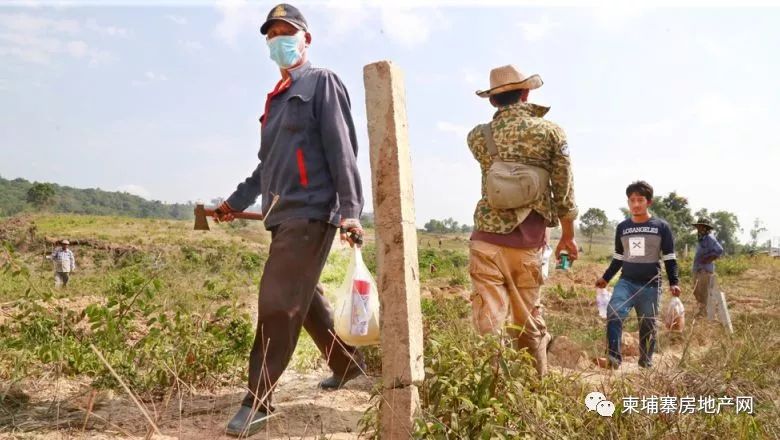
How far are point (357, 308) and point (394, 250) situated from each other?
0.51 metres

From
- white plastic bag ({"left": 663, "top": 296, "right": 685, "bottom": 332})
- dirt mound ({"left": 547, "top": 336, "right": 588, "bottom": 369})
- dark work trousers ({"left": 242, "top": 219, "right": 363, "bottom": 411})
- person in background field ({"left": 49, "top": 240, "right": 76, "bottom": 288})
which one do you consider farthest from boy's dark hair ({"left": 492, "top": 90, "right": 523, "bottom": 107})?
person in background field ({"left": 49, "top": 240, "right": 76, "bottom": 288})

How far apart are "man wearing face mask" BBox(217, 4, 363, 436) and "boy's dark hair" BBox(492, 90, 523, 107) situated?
0.84m

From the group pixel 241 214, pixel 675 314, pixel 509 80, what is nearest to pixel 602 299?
pixel 675 314

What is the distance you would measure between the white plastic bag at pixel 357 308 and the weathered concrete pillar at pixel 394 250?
39cm

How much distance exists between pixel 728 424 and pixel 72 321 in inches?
137

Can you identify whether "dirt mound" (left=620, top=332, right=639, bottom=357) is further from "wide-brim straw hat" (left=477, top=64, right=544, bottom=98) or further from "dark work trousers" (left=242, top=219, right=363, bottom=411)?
"dark work trousers" (left=242, top=219, right=363, bottom=411)

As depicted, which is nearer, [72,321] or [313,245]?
[313,245]

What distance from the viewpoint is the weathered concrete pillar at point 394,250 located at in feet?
7.11

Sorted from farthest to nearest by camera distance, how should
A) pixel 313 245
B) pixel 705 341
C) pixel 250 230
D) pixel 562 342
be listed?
pixel 250 230
pixel 705 341
pixel 562 342
pixel 313 245

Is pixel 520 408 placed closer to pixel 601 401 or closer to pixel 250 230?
pixel 601 401

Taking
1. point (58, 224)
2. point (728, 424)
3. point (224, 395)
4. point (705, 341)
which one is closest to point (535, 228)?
point (728, 424)

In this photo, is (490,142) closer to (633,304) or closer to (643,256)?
(643,256)

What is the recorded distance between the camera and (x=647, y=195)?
5.00 metres

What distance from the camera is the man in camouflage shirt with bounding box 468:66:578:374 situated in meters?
3.18
